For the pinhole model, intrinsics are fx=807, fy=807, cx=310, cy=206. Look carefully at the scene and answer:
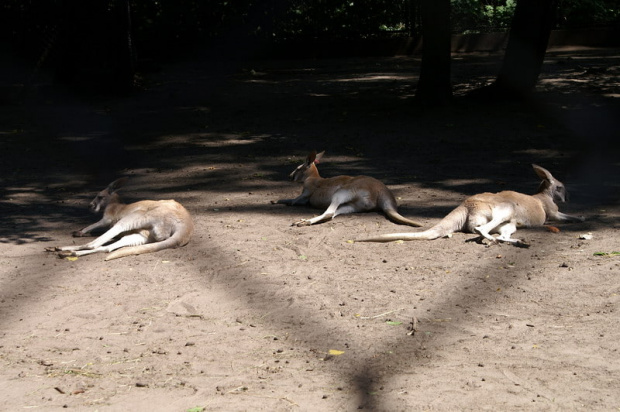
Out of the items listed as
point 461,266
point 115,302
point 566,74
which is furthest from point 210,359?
point 566,74

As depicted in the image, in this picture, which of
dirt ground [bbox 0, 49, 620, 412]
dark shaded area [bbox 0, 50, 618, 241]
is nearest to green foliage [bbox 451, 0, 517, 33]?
dark shaded area [bbox 0, 50, 618, 241]

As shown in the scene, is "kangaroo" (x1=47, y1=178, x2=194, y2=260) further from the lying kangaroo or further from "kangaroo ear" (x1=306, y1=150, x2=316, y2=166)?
"kangaroo ear" (x1=306, y1=150, x2=316, y2=166)

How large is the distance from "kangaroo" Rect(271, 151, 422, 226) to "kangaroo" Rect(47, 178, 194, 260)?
1.23 m

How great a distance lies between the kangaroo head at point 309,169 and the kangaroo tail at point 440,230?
188 centimetres

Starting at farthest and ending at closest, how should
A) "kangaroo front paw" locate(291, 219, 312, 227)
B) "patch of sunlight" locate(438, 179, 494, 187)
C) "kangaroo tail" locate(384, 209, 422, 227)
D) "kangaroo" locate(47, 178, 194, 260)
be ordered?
1. "patch of sunlight" locate(438, 179, 494, 187)
2. "kangaroo front paw" locate(291, 219, 312, 227)
3. "kangaroo tail" locate(384, 209, 422, 227)
4. "kangaroo" locate(47, 178, 194, 260)

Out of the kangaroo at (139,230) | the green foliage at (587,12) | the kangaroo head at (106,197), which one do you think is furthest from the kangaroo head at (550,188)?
the green foliage at (587,12)

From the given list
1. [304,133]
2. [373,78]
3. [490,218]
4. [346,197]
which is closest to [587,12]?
[373,78]

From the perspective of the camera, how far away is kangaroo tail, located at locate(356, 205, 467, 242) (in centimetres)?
689

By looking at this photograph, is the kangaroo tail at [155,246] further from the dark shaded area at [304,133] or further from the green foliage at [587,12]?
the green foliage at [587,12]

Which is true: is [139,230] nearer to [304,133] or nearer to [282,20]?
[304,133]

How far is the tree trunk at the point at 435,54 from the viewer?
41.7 feet

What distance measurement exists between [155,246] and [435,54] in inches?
296

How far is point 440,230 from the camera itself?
702cm

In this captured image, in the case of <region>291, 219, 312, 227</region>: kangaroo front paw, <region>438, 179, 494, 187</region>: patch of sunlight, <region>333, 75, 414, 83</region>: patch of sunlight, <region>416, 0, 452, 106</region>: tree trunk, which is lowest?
<region>291, 219, 312, 227</region>: kangaroo front paw
